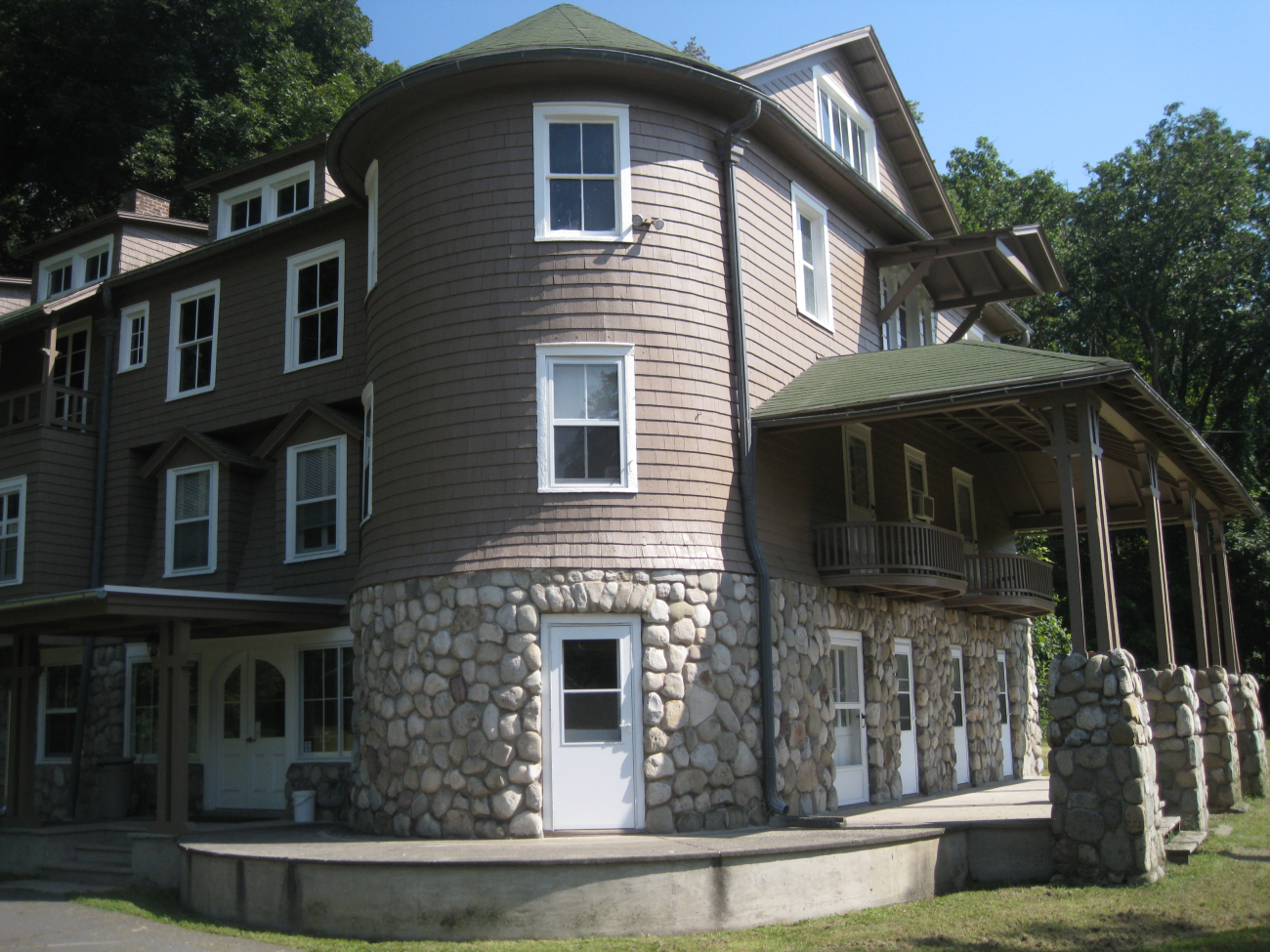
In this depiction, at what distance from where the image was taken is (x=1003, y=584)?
56.0 feet

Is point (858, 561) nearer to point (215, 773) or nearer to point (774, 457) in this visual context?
point (774, 457)

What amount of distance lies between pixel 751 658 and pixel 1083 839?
3548 millimetres

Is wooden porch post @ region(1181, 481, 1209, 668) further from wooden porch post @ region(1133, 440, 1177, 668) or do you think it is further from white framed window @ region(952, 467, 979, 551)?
white framed window @ region(952, 467, 979, 551)

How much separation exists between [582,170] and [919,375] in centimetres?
432

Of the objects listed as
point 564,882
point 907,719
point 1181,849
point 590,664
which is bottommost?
point 1181,849

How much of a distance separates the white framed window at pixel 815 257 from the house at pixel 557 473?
53mm

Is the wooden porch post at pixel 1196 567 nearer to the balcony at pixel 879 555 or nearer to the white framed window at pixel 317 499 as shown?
the balcony at pixel 879 555

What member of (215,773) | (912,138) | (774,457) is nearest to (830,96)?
(912,138)

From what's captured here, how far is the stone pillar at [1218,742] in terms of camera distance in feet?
51.3

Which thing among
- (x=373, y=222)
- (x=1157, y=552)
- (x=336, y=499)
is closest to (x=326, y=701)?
(x=336, y=499)

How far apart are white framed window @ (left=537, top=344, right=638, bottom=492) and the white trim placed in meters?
4.56

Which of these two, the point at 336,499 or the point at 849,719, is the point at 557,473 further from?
the point at 849,719

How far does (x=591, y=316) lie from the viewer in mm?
12289

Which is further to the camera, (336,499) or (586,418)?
→ (336,499)
